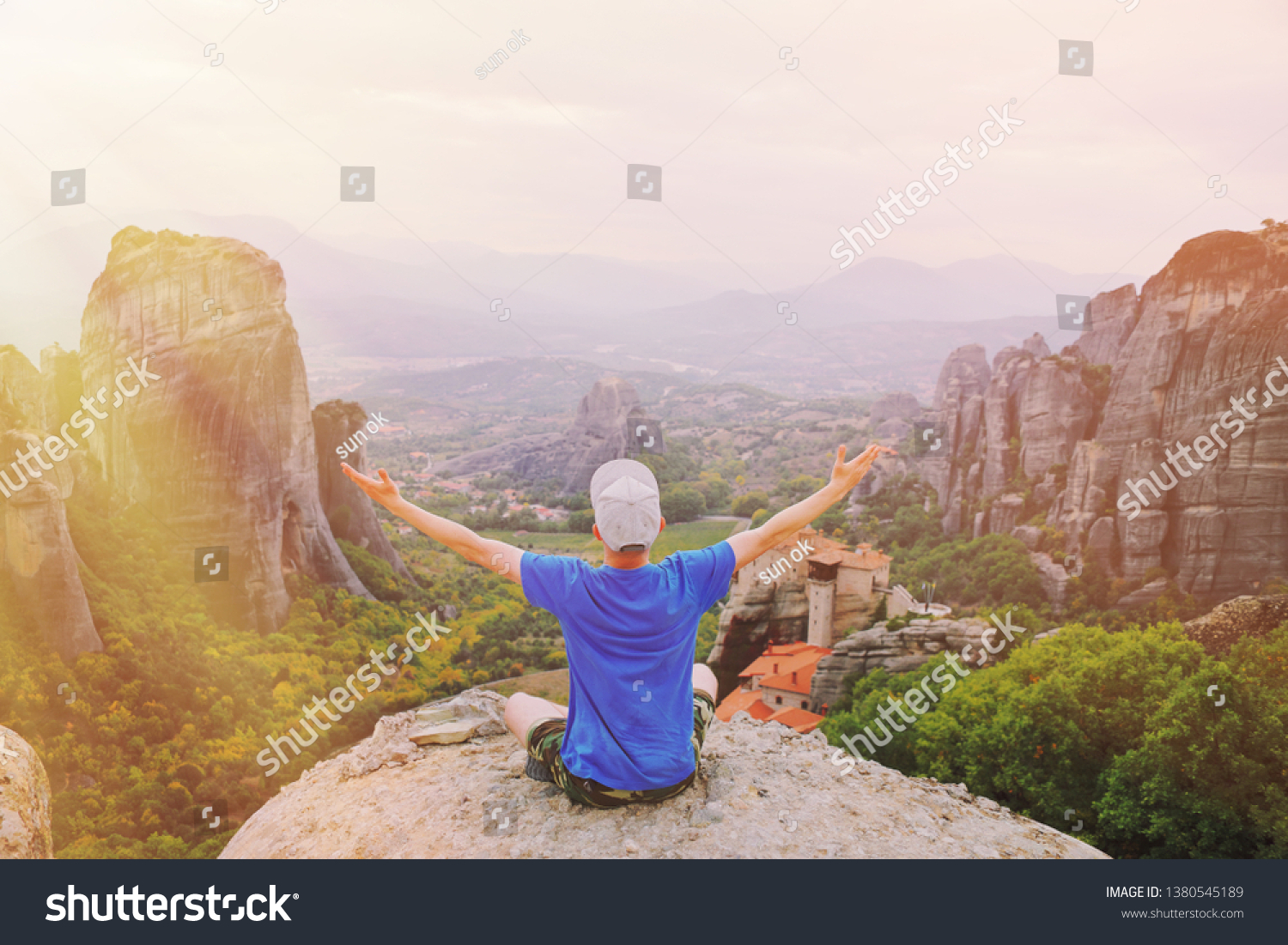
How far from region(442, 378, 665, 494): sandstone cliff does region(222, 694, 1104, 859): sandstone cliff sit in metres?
10.4

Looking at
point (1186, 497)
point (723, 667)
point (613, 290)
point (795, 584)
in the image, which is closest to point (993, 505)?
point (1186, 497)

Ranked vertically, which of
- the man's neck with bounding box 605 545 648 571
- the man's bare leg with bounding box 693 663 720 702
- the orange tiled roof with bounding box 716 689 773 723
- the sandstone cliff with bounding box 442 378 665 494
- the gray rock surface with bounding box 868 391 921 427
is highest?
the gray rock surface with bounding box 868 391 921 427

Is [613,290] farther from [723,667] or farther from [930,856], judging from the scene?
[930,856]

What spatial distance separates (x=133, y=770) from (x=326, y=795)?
15.5ft

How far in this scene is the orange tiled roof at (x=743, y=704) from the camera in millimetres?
12188

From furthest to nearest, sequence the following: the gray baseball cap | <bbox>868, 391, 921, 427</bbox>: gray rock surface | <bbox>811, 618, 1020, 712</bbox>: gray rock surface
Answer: <bbox>868, 391, 921, 427</bbox>: gray rock surface < <bbox>811, 618, 1020, 712</bbox>: gray rock surface < the gray baseball cap

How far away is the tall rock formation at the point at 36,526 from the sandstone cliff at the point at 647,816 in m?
4.50

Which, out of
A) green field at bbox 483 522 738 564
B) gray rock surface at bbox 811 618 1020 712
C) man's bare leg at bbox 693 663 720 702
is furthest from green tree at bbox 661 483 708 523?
man's bare leg at bbox 693 663 720 702

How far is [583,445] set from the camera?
15.2m

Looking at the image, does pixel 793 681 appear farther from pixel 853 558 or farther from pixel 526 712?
pixel 526 712

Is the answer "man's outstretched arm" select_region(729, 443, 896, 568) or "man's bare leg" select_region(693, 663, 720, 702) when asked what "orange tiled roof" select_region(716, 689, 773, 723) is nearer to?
"man's bare leg" select_region(693, 663, 720, 702)

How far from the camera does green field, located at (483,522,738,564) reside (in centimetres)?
1262

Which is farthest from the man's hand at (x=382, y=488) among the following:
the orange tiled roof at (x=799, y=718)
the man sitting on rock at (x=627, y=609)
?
the orange tiled roof at (x=799, y=718)

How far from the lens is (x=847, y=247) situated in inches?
410
